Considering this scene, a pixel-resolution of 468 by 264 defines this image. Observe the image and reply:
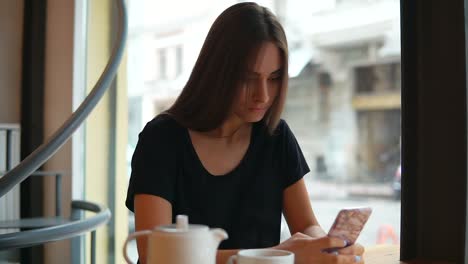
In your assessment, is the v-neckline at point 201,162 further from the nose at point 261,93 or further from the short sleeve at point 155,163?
the nose at point 261,93

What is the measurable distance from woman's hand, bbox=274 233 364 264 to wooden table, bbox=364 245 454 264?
265mm

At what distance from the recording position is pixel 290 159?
1.45 metres

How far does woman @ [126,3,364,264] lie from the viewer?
123cm

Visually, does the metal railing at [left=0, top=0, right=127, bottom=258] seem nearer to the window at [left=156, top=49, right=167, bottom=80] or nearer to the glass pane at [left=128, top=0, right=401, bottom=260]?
the glass pane at [left=128, top=0, right=401, bottom=260]

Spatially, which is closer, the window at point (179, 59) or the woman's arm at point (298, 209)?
the woman's arm at point (298, 209)

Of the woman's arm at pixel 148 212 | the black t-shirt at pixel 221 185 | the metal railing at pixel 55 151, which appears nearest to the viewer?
the woman's arm at pixel 148 212

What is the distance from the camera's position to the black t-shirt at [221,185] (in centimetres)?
131

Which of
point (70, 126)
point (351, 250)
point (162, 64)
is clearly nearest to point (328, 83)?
point (162, 64)

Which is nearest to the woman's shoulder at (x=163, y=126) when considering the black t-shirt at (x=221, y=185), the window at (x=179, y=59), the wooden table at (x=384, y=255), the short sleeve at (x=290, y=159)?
the black t-shirt at (x=221, y=185)

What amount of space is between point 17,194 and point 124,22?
65.1 inches

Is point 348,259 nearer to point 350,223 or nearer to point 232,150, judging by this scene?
point 350,223

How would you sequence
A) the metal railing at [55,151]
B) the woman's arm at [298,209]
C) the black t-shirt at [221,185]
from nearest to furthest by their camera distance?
the black t-shirt at [221,185] < the woman's arm at [298,209] < the metal railing at [55,151]

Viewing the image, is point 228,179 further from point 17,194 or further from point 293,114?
point 293,114

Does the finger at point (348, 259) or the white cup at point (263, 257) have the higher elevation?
the white cup at point (263, 257)
